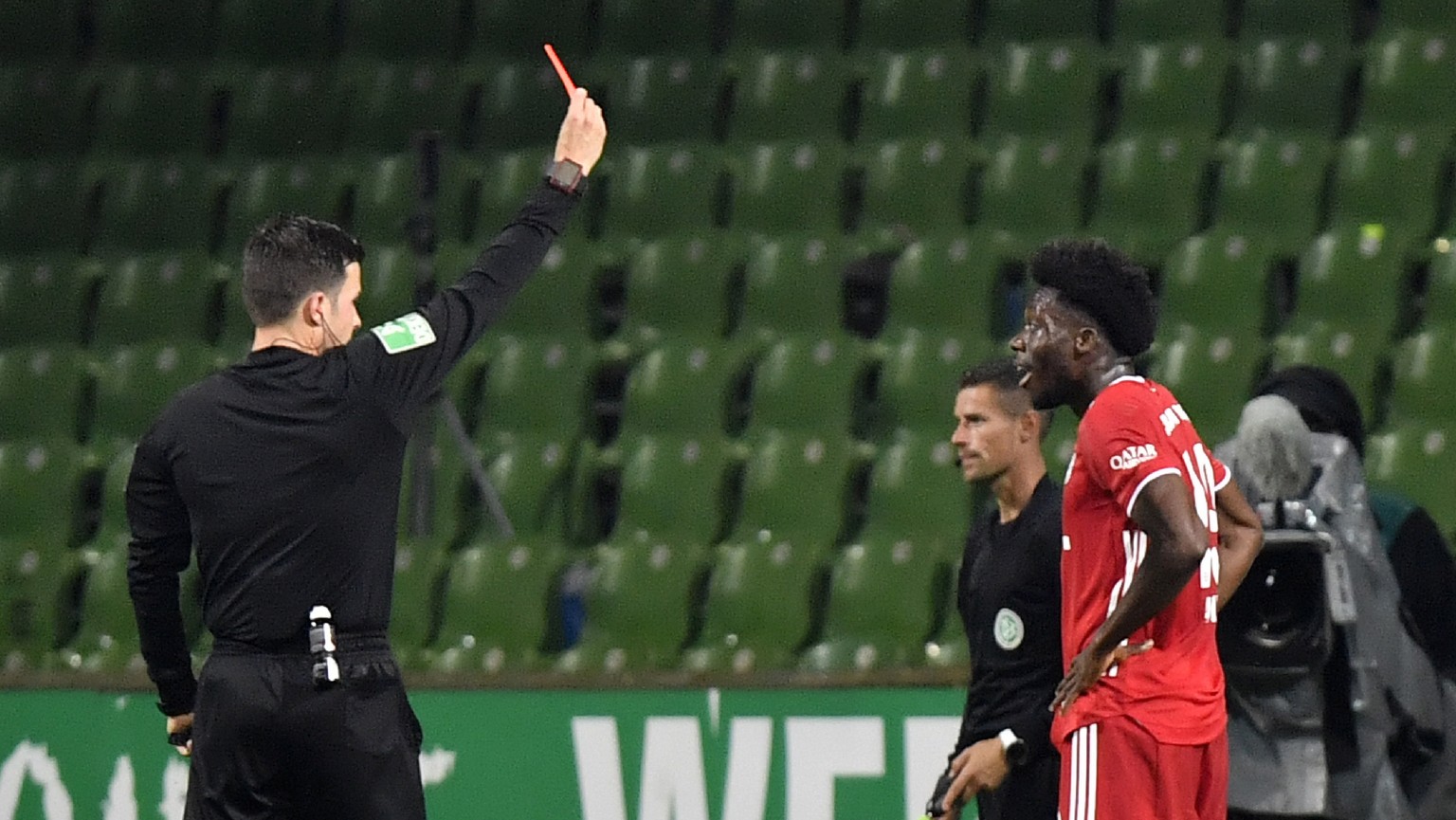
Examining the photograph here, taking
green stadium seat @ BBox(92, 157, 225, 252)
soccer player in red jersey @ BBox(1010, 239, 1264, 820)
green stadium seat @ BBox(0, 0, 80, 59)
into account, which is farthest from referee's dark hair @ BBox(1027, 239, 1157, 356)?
green stadium seat @ BBox(0, 0, 80, 59)

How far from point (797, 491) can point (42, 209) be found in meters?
3.92

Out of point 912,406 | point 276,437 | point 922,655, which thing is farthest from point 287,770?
point 912,406

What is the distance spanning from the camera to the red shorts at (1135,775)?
3916 millimetres

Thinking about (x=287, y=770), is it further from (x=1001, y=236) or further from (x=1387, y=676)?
(x=1001, y=236)

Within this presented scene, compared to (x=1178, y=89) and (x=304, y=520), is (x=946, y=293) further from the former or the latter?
(x=304, y=520)

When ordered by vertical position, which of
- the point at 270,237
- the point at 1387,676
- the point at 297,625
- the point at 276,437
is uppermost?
the point at 270,237

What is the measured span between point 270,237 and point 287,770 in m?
0.91

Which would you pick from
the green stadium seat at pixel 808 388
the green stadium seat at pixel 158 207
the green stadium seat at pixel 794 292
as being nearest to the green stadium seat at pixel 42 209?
the green stadium seat at pixel 158 207

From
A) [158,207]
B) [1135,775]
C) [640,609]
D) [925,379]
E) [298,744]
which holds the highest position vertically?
[158,207]

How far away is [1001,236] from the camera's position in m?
8.17

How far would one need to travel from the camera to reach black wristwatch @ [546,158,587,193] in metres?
4.02

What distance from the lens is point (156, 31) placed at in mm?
10250

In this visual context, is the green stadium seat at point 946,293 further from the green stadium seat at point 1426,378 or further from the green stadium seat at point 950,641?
the green stadium seat at point 1426,378

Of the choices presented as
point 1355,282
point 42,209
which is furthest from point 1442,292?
point 42,209
